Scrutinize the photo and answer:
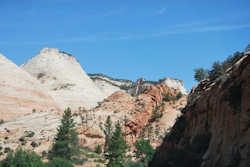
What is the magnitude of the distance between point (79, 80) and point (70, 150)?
237 ft

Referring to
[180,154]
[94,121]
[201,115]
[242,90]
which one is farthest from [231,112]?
[94,121]

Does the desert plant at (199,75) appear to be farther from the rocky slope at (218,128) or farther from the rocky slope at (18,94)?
the rocky slope at (18,94)

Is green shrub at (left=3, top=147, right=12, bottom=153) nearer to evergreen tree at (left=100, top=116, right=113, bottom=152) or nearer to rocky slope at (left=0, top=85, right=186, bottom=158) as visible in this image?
rocky slope at (left=0, top=85, right=186, bottom=158)

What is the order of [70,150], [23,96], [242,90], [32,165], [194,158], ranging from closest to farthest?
1. [242,90]
2. [194,158]
3. [32,165]
4. [70,150]
5. [23,96]

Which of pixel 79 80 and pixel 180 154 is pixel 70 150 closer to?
pixel 180 154

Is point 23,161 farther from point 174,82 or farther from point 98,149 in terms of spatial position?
point 174,82

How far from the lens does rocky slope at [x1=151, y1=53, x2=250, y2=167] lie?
14922 millimetres

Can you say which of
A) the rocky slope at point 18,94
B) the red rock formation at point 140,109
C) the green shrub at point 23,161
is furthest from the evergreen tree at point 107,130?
the rocky slope at point 18,94

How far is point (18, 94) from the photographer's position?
91562 millimetres

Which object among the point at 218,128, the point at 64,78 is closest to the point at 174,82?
the point at 64,78

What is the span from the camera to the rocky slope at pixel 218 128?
49.0 ft

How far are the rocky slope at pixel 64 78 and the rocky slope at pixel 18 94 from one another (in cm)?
674

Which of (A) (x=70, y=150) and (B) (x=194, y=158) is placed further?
(A) (x=70, y=150)

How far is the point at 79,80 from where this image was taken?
124562 mm
